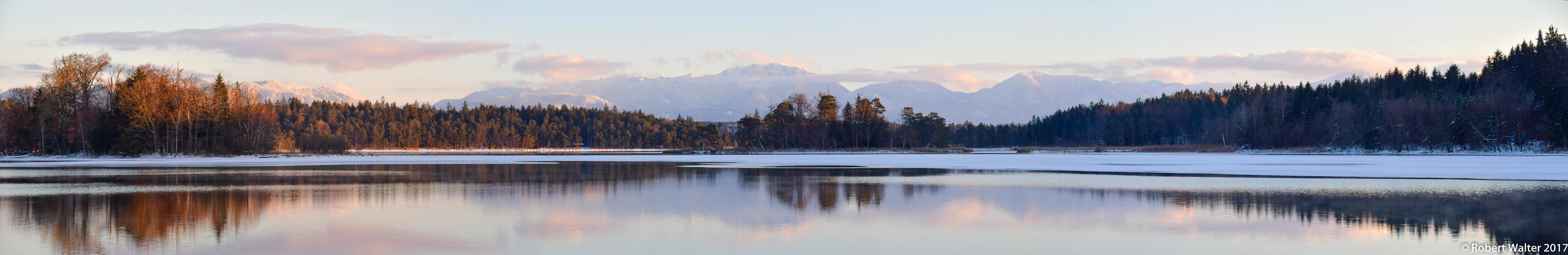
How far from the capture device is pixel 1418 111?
7400 centimetres

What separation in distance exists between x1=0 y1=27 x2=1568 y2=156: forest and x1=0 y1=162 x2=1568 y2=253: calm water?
139 ft

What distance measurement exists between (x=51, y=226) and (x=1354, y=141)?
8831 cm

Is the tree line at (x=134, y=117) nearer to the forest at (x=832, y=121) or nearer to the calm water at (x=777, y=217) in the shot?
the forest at (x=832, y=121)

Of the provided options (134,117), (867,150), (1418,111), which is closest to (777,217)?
(134,117)

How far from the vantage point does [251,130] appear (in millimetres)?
62594

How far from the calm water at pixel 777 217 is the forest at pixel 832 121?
42.2 meters

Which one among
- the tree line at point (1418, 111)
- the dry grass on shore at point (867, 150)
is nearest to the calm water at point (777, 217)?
the tree line at point (1418, 111)

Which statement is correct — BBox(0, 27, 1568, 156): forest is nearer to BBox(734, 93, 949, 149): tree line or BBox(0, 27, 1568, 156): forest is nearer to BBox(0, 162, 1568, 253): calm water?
BBox(734, 93, 949, 149): tree line

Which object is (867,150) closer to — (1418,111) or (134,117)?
(1418,111)

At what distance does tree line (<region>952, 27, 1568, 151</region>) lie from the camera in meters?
66.3

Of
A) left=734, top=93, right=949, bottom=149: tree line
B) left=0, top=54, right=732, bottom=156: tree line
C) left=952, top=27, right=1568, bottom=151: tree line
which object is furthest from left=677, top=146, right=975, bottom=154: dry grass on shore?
left=0, top=54, right=732, bottom=156: tree line

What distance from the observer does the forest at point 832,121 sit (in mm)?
57688

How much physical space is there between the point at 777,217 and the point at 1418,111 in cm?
8065

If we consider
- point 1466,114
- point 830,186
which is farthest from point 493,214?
point 1466,114
